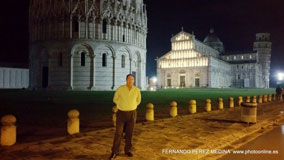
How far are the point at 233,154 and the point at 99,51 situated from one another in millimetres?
37058

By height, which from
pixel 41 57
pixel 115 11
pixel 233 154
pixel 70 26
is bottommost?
pixel 233 154

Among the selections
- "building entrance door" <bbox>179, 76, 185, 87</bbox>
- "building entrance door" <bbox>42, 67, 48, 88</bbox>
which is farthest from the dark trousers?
"building entrance door" <bbox>179, 76, 185, 87</bbox>

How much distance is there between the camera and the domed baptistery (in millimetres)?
41000

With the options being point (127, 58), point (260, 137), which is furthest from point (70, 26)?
point (260, 137)

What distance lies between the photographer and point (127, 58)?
148ft

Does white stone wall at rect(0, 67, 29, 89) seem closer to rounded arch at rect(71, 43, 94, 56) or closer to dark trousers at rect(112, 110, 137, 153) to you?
rounded arch at rect(71, 43, 94, 56)

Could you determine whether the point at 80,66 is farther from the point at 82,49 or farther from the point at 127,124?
the point at 127,124

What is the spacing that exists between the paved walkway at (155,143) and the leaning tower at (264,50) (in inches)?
4265

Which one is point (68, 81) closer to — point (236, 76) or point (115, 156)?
point (115, 156)

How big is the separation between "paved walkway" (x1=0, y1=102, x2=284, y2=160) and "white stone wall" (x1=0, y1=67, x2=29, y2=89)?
59.6 m

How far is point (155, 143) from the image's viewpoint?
24.3 ft

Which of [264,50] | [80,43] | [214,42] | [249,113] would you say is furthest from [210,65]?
[249,113]

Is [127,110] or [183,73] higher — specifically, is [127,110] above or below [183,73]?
below

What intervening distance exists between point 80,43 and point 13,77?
3098 centimetres
